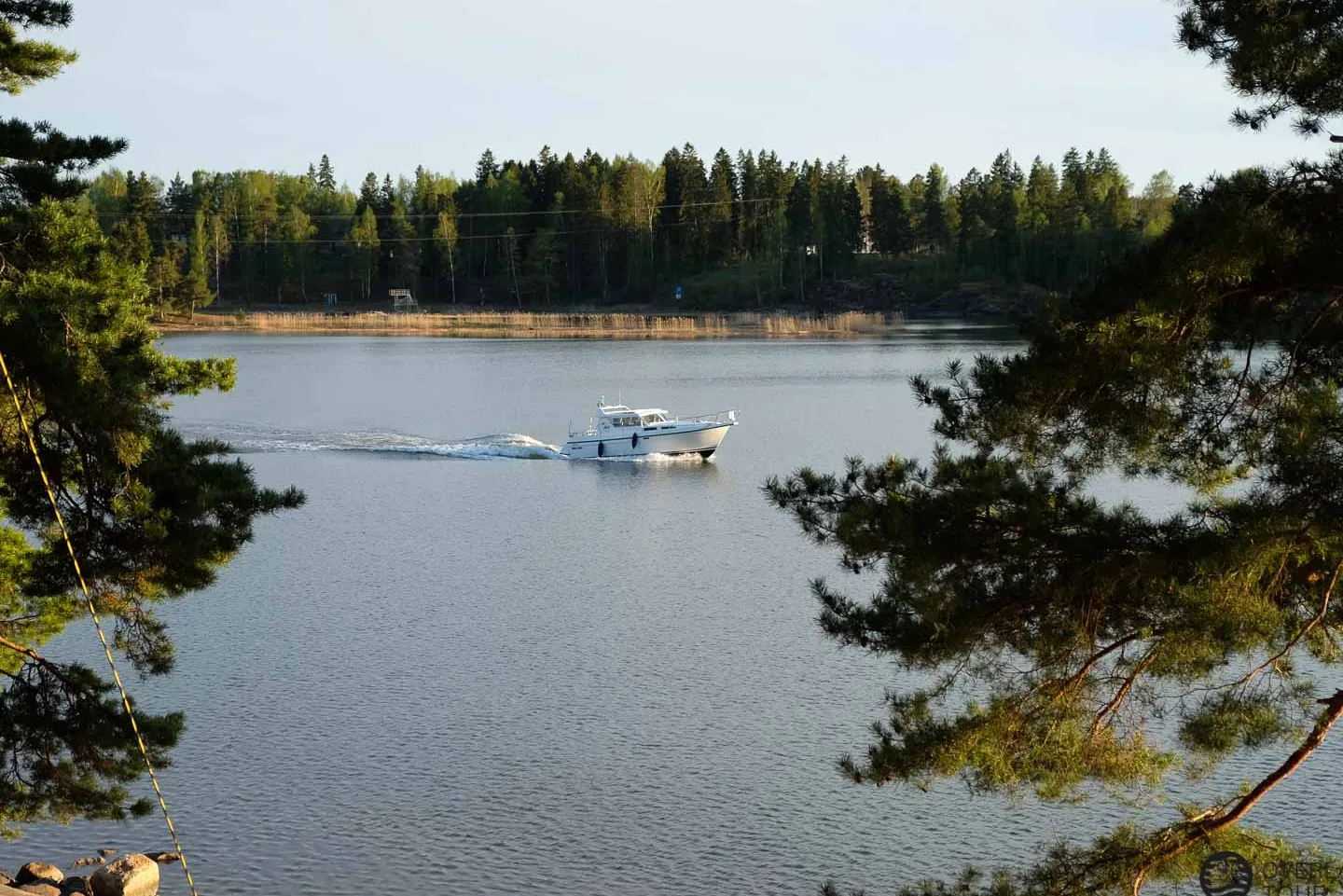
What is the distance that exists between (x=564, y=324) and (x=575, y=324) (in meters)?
0.74

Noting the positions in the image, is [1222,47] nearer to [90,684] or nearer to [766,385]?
[90,684]

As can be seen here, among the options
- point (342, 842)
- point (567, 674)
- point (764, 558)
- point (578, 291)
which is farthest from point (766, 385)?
point (578, 291)

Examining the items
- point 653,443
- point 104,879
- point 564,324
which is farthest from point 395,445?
point 564,324

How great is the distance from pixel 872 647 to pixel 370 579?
54.4 feet

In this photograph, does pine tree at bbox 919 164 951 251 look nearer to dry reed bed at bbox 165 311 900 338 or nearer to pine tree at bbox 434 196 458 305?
dry reed bed at bbox 165 311 900 338

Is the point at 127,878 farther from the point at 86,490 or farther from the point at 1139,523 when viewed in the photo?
the point at 1139,523

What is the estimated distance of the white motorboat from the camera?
38.5 metres

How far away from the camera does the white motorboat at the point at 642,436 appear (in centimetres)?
3850

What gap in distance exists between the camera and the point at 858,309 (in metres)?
93.4

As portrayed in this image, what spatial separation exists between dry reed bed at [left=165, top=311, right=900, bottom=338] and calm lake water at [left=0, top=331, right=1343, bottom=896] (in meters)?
49.4

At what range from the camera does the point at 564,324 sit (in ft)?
297

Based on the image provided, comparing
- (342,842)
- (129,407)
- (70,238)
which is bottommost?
(342,842)

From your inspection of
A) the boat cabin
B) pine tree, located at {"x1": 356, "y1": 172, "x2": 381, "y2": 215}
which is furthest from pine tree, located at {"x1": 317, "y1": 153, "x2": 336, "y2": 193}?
the boat cabin

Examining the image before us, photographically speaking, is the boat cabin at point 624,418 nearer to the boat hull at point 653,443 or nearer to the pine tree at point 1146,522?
the boat hull at point 653,443
